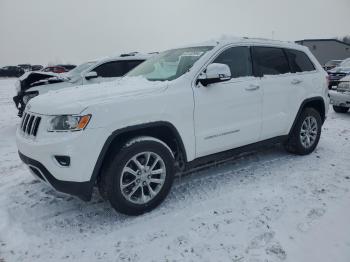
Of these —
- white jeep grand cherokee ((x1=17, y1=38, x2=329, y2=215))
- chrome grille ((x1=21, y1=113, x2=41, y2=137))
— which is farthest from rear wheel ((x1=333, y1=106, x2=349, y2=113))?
chrome grille ((x1=21, y1=113, x2=41, y2=137))

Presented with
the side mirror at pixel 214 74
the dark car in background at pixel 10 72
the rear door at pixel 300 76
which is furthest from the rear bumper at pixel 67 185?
the dark car in background at pixel 10 72

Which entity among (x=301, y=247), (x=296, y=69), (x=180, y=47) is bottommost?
(x=301, y=247)

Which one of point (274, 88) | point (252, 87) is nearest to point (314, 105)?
point (274, 88)

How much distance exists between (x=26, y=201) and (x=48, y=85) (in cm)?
452

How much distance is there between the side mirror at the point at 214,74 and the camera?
362 centimetres

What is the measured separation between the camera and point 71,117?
3.06 metres

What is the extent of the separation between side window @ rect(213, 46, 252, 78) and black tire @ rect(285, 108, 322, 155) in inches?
56.5

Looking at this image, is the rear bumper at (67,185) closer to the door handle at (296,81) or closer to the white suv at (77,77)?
the door handle at (296,81)

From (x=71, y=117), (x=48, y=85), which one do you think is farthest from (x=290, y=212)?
(x=48, y=85)

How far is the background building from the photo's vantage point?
142 feet

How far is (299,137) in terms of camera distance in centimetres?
521

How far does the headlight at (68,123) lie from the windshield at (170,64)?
1.21 meters

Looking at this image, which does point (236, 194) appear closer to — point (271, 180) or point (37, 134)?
point (271, 180)

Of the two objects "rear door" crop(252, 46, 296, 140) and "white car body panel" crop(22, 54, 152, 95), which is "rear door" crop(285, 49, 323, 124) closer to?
"rear door" crop(252, 46, 296, 140)
